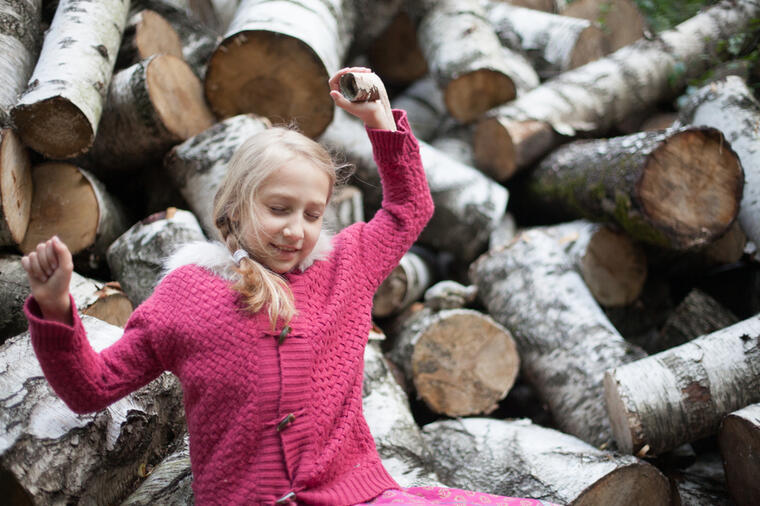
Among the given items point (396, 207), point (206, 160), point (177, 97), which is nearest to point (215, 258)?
point (396, 207)

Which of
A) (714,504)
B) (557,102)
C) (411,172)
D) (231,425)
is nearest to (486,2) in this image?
(557,102)

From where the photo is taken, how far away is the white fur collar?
1499 millimetres

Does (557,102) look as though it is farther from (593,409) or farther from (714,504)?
(714,504)

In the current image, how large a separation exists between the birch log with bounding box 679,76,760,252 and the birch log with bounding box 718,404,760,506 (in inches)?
45.8

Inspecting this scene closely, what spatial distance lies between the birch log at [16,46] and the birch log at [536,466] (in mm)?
2033

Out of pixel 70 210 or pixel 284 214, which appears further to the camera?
pixel 70 210

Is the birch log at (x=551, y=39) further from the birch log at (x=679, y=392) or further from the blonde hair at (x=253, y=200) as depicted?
the blonde hair at (x=253, y=200)

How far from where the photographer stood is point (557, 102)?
3609 millimetres

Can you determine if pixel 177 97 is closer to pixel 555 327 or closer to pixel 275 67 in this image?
pixel 275 67

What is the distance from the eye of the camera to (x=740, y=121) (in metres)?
2.85

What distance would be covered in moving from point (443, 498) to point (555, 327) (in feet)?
4.11

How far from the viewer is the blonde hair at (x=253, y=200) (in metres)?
1.42

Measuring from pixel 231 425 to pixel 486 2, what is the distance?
4210mm

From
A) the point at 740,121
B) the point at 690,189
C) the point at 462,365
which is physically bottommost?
the point at 462,365
